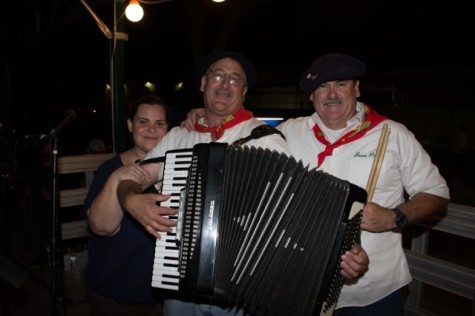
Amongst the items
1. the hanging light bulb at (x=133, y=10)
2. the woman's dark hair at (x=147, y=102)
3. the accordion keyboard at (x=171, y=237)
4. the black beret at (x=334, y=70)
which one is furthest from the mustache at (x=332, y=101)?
the hanging light bulb at (x=133, y=10)

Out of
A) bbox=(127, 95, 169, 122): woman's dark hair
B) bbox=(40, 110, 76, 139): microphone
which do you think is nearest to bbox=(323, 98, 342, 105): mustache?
bbox=(127, 95, 169, 122): woman's dark hair

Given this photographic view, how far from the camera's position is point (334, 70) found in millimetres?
2311

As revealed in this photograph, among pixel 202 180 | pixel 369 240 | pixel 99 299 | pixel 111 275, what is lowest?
pixel 99 299

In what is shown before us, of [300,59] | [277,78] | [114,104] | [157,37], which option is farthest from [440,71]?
[114,104]

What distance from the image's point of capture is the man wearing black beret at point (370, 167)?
224 cm

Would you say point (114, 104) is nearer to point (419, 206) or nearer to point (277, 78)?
point (419, 206)

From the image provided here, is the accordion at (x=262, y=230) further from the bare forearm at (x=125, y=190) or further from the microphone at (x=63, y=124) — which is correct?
the microphone at (x=63, y=124)

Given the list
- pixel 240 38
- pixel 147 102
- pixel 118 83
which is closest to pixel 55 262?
pixel 147 102

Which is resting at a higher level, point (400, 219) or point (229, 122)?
point (229, 122)

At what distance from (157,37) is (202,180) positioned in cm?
1608

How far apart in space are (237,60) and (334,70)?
621mm

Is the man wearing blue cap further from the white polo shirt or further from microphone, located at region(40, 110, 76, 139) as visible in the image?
microphone, located at region(40, 110, 76, 139)

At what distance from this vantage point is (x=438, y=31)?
1650 centimetres

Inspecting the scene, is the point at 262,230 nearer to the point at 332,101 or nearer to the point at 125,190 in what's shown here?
the point at 125,190
